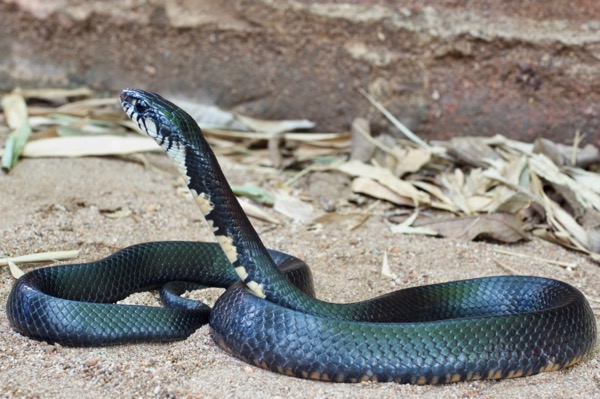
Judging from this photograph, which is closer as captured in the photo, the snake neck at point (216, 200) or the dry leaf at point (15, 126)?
the snake neck at point (216, 200)

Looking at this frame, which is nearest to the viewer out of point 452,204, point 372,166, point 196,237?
point 196,237

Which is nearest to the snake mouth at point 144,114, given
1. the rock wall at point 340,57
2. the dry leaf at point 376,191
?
the dry leaf at point 376,191

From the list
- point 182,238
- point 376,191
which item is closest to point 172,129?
point 182,238

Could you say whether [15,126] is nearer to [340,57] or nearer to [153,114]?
[340,57]

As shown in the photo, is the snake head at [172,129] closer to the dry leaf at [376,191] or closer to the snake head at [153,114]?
the snake head at [153,114]

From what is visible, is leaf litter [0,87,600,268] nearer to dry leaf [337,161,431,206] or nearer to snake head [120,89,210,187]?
dry leaf [337,161,431,206]

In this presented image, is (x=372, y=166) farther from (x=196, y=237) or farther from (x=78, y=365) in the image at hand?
(x=78, y=365)

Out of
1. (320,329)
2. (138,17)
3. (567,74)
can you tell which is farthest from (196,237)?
(567,74)
